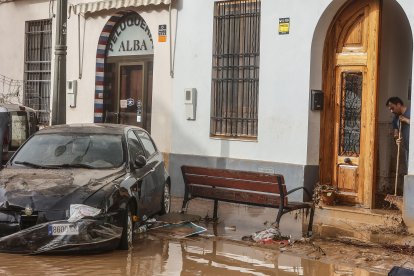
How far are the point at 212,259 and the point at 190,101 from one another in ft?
20.4

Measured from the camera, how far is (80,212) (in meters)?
8.60

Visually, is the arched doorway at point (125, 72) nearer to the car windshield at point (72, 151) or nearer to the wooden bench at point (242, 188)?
the wooden bench at point (242, 188)

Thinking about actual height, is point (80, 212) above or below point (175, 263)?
above

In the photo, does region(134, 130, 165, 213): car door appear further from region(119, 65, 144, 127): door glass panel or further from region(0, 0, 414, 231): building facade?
region(119, 65, 144, 127): door glass panel

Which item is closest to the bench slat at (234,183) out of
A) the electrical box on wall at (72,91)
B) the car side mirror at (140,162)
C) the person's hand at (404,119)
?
the car side mirror at (140,162)

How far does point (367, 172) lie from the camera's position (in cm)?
1270

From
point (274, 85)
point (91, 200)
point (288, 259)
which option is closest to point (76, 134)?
point (91, 200)

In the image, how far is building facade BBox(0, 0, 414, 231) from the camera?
42.7 ft

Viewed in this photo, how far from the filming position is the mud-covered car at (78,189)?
8.55 meters

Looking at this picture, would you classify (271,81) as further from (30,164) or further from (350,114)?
(30,164)

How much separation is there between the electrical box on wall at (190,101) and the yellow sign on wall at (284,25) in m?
2.27

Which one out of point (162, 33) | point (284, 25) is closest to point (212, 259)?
point (284, 25)

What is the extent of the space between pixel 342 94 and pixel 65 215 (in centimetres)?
620

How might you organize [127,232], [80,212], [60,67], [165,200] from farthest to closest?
1. [60,67]
2. [165,200]
3. [127,232]
4. [80,212]
